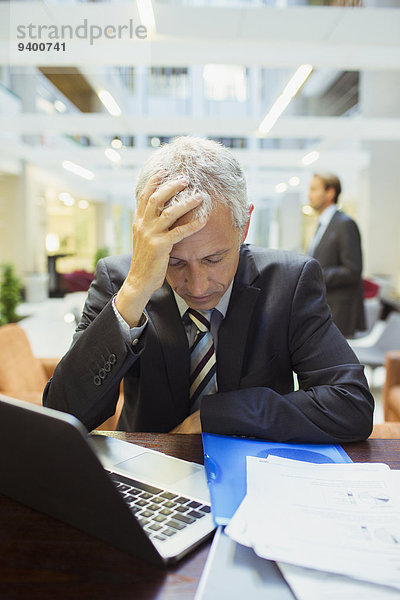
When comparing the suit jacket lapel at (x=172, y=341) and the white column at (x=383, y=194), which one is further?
the white column at (x=383, y=194)

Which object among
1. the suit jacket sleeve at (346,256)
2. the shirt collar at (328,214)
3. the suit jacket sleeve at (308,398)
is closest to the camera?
the suit jacket sleeve at (308,398)

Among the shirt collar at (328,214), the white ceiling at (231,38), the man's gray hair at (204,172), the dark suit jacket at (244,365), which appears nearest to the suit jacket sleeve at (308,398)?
the dark suit jacket at (244,365)

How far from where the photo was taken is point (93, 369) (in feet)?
3.87

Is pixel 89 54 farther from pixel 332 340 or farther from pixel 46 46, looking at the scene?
pixel 332 340

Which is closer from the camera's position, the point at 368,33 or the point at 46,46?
the point at 46,46

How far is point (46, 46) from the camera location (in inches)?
127

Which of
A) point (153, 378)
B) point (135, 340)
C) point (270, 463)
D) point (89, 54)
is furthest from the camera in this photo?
point (89, 54)

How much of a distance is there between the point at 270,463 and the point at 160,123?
870 cm

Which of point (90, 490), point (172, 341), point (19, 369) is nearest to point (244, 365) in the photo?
point (172, 341)

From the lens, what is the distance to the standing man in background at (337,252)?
4312mm

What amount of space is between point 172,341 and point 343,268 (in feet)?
10.6

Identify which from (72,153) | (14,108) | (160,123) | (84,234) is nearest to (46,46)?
(160,123)

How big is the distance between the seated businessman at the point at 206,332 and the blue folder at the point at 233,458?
4 cm

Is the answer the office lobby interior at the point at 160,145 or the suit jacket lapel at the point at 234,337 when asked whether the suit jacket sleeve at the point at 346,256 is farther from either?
the suit jacket lapel at the point at 234,337
